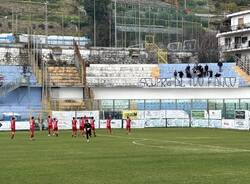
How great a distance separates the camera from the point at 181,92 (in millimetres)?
83062

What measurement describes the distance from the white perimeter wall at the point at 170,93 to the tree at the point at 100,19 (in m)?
26.5

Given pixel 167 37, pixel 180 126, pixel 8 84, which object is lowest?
pixel 180 126

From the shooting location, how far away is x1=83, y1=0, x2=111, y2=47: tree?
108938 millimetres

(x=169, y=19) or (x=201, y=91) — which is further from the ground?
(x=169, y=19)

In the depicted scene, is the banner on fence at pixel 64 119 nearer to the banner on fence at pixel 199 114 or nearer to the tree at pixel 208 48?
the banner on fence at pixel 199 114

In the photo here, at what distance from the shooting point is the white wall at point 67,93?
260 ft

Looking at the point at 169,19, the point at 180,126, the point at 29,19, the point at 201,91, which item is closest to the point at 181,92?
the point at 201,91

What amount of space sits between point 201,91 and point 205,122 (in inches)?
584

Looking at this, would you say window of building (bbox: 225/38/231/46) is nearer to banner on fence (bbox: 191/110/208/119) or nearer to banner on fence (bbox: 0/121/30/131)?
banner on fence (bbox: 191/110/208/119)

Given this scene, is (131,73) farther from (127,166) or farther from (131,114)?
(127,166)

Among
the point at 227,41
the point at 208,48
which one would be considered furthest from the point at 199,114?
the point at 227,41

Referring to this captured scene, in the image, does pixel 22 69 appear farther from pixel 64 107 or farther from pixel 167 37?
pixel 167 37

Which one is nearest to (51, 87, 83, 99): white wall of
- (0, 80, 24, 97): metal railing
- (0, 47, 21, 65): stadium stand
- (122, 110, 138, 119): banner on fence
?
(0, 80, 24, 97): metal railing

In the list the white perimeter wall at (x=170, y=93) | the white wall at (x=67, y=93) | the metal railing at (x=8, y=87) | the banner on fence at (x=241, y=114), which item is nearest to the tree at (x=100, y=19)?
the white perimeter wall at (x=170, y=93)
